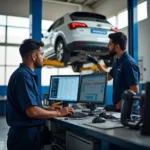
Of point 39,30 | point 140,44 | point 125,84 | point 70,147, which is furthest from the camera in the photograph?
point 140,44

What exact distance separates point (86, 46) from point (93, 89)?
2517 millimetres

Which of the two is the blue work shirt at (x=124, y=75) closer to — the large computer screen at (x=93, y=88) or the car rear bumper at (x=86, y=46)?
the large computer screen at (x=93, y=88)

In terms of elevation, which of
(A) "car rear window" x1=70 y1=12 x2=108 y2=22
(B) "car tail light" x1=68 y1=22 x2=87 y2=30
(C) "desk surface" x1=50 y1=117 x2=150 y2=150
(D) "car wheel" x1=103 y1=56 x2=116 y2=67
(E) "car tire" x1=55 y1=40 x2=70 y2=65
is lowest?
(C) "desk surface" x1=50 y1=117 x2=150 y2=150

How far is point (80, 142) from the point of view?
6.75 feet

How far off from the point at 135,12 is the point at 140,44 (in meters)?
5.43

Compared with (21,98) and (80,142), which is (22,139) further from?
(80,142)

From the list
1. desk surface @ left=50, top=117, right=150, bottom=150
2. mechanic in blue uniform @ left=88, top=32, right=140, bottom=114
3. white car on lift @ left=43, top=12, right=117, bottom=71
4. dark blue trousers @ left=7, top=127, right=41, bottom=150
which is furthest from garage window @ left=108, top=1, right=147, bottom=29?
desk surface @ left=50, top=117, right=150, bottom=150

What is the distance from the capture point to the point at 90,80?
2875 mm

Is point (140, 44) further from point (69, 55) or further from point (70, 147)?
point (70, 147)

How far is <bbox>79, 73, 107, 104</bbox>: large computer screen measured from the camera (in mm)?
2664

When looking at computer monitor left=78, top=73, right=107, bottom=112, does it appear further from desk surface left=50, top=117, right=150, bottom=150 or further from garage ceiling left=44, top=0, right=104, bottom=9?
garage ceiling left=44, top=0, right=104, bottom=9

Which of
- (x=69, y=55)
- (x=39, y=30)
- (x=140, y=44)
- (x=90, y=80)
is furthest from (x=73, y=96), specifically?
(x=140, y=44)

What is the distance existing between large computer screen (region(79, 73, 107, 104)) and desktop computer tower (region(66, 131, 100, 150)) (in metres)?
0.59

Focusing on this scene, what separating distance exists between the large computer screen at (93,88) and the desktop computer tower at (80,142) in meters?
0.59
